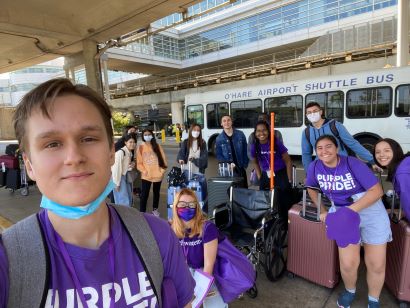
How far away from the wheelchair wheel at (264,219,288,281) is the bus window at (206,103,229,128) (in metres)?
9.40

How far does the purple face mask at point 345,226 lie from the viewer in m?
2.28

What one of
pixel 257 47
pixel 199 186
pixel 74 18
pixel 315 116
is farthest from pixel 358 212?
pixel 257 47

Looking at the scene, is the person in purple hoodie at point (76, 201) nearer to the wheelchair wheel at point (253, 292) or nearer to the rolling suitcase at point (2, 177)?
the wheelchair wheel at point (253, 292)

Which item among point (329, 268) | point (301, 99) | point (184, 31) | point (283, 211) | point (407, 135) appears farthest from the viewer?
point (184, 31)

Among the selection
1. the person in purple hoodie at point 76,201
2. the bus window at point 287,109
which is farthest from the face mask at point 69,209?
the bus window at point 287,109

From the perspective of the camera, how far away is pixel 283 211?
12.0 ft

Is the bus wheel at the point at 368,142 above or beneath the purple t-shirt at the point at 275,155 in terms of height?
beneath

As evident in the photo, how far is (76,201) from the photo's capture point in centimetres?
88

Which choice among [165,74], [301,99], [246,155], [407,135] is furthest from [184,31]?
[246,155]

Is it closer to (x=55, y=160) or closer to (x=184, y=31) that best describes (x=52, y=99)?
(x=55, y=160)

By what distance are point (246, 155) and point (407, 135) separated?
628cm

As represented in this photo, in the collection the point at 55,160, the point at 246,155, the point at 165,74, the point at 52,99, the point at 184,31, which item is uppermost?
the point at 184,31

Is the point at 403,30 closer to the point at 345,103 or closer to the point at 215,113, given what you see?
the point at 345,103

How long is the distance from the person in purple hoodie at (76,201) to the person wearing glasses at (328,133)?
124 inches
